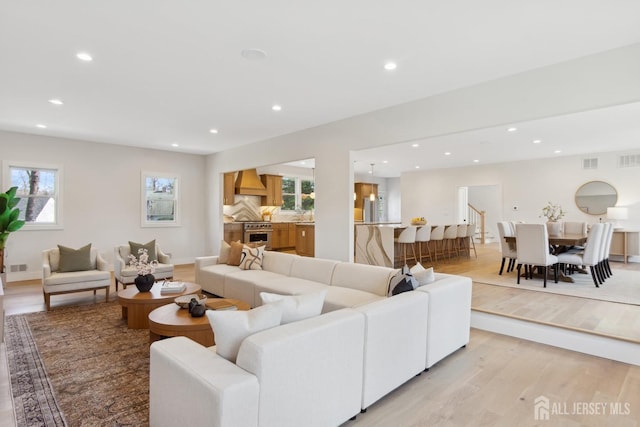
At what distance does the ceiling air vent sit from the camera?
848cm

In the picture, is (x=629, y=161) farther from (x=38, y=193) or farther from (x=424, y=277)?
(x=38, y=193)

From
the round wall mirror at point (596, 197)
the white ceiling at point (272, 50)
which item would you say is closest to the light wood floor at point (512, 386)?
the white ceiling at point (272, 50)

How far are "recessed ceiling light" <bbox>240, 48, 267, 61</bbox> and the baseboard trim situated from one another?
11.7ft

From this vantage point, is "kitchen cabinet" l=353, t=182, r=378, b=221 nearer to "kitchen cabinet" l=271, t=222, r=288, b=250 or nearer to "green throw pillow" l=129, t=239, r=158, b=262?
"kitchen cabinet" l=271, t=222, r=288, b=250

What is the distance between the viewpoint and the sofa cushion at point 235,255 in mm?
5445

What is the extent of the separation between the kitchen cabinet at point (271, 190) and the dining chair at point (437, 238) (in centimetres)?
461

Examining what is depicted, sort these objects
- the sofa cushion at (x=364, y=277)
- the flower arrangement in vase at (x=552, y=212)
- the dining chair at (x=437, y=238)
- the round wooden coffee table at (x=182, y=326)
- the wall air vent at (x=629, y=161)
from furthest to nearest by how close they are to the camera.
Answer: the flower arrangement in vase at (x=552, y=212)
the dining chair at (x=437, y=238)
the wall air vent at (x=629, y=161)
the sofa cushion at (x=364, y=277)
the round wooden coffee table at (x=182, y=326)

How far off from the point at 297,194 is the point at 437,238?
4.90m

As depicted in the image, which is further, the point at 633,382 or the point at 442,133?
the point at 442,133

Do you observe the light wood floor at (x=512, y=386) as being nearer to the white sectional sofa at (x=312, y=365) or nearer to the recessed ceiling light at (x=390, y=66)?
the white sectional sofa at (x=312, y=365)

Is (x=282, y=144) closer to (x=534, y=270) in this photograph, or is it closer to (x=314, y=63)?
(x=314, y=63)

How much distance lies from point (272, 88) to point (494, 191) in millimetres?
11034

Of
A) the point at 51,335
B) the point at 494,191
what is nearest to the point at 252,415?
the point at 51,335

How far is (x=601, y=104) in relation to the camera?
3152mm
